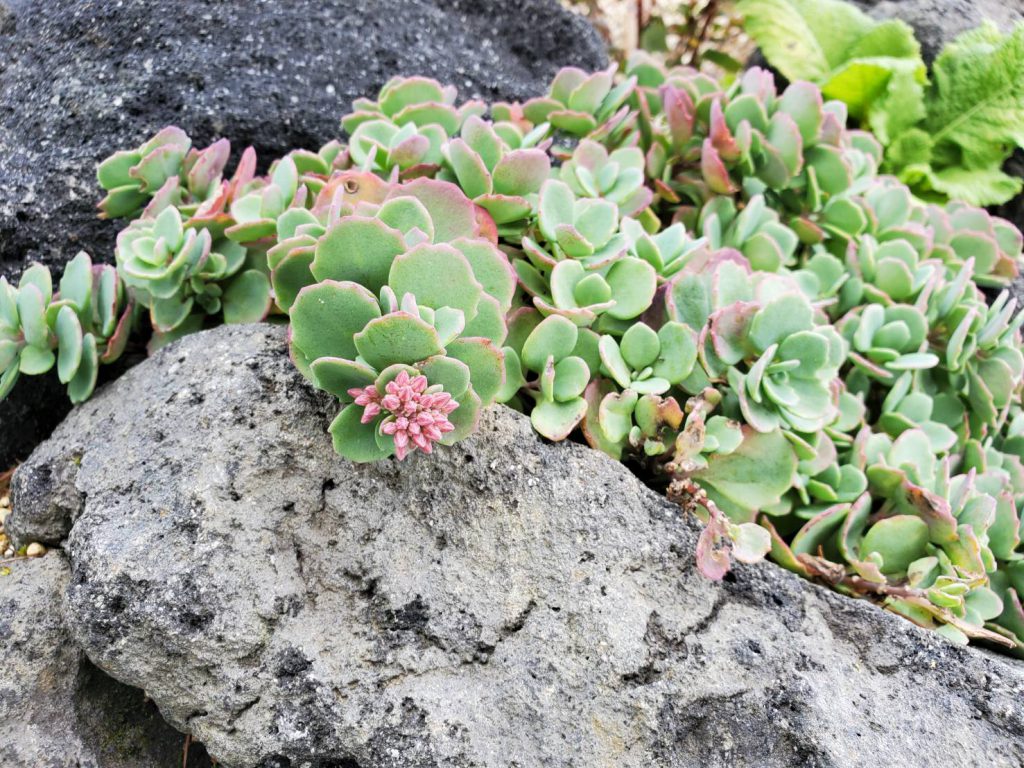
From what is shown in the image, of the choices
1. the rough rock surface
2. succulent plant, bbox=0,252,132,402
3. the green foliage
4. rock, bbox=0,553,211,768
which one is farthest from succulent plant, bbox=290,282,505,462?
the green foliage

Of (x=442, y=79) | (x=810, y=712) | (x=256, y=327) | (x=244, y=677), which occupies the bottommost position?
(x=244, y=677)

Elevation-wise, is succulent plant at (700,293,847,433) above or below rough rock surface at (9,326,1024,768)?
above

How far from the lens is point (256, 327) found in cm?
153

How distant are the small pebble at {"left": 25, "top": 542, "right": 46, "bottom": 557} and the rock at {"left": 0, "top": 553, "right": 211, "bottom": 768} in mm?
31

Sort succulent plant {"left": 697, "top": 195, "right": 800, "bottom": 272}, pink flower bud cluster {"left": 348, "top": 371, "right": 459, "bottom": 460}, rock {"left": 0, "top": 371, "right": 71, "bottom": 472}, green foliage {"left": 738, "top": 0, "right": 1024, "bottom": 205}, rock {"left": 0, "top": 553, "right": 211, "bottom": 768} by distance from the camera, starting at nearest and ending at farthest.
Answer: pink flower bud cluster {"left": 348, "top": 371, "right": 459, "bottom": 460} → rock {"left": 0, "top": 553, "right": 211, "bottom": 768} → rock {"left": 0, "top": 371, "right": 71, "bottom": 472} → succulent plant {"left": 697, "top": 195, "right": 800, "bottom": 272} → green foliage {"left": 738, "top": 0, "right": 1024, "bottom": 205}

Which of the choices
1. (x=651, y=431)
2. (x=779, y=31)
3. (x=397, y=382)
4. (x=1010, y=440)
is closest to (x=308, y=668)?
(x=397, y=382)

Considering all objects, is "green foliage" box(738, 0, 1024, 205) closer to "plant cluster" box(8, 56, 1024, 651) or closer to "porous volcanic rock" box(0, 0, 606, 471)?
"plant cluster" box(8, 56, 1024, 651)

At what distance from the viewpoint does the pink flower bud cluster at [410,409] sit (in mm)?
1136

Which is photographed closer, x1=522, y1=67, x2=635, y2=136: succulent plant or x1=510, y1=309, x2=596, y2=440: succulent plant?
x1=510, y1=309, x2=596, y2=440: succulent plant

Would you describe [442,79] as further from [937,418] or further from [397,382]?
[937,418]

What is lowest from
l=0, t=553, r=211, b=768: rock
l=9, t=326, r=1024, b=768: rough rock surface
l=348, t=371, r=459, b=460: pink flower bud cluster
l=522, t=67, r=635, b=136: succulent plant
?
l=0, t=553, r=211, b=768: rock

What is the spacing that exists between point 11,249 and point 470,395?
1.27m

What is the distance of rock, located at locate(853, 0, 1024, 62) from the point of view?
10.7 ft

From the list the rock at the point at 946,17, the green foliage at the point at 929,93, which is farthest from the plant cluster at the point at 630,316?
the rock at the point at 946,17
